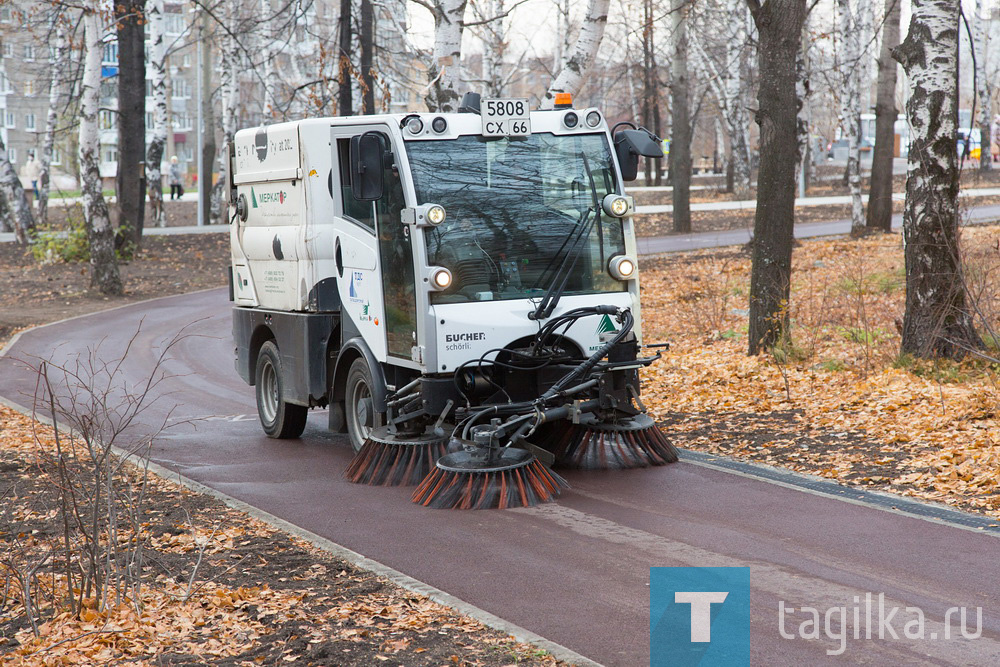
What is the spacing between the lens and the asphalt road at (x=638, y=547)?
5.44 metres

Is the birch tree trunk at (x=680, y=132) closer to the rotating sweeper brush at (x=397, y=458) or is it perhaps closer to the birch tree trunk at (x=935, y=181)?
the birch tree trunk at (x=935, y=181)

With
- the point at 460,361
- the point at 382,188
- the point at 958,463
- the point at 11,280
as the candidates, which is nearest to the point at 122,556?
the point at 460,361

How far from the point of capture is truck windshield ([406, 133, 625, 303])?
8.84 meters

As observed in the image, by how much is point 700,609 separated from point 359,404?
4825 millimetres

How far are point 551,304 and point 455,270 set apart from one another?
32.5 inches

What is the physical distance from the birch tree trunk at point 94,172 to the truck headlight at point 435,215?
1540 centimetres

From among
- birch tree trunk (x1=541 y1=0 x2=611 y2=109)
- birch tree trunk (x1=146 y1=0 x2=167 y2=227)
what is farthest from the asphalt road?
birch tree trunk (x1=146 y1=0 x2=167 y2=227)

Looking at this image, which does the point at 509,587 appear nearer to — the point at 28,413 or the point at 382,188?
the point at 382,188

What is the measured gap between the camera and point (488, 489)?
8.00m

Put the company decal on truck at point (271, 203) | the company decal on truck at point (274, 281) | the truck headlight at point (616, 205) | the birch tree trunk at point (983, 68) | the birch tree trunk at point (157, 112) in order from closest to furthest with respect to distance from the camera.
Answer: the truck headlight at point (616, 205) → the company decal on truck at point (271, 203) → the company decal on truck at point (274, 281) → the birch tree trunk at point (157, 112) → the birch tree trunk at point (983, 68)

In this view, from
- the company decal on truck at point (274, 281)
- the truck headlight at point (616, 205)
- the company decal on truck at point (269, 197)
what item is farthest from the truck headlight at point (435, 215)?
the company decal on truck at point (274, 281)

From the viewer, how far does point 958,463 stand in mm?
8391

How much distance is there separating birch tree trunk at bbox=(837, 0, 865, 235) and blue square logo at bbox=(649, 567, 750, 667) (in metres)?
20.8

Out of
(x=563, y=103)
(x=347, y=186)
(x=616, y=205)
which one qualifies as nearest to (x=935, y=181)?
(x=616, y=205)
